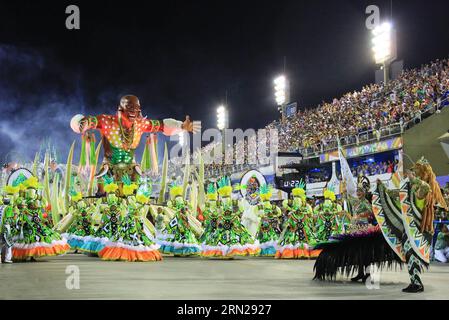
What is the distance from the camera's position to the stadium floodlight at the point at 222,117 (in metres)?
47.4

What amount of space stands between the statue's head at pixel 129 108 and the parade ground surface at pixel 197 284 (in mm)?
5242

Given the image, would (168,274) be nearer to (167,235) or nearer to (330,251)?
(330,251)

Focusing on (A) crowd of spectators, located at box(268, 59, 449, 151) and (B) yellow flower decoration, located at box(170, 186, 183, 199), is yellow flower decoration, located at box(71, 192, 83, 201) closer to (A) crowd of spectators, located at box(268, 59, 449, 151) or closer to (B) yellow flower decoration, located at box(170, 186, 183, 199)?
(B) yellow flower decoration, located at box(170, 186, 183, 199)

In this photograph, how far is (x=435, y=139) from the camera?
1823 cm

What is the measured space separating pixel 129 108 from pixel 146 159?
5.22ft

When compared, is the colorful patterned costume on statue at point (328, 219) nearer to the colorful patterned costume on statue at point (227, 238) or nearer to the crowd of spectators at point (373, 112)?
the colorful patterned costume on statue at point (227, 238)

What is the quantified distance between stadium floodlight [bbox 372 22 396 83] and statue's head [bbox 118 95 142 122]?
16.6m

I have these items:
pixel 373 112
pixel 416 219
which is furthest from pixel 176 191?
pixel 373 112

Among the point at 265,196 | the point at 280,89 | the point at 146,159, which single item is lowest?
the point at 265,196

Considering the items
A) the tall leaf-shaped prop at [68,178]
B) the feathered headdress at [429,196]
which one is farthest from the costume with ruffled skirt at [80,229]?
the feathered headdress at [429,196]

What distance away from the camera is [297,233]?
12.3 metres

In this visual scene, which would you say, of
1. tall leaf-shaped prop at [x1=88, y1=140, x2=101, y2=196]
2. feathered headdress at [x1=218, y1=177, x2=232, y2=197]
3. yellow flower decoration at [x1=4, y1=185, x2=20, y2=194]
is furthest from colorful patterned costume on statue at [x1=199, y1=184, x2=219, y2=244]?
yellow flower decoration at [x1=4, y1=185, x2=20, y2=194]

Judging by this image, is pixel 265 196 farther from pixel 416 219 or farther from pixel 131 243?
pixel 416 219
